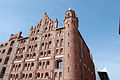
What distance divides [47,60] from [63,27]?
11.5 m

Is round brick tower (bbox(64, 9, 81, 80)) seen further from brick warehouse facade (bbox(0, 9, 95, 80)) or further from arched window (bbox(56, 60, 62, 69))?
arched window (bbox(56, 60, 62, 69))

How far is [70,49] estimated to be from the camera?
2738 cm

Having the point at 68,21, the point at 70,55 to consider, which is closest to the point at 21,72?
the point at 70,55

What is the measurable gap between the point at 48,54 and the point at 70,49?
717 cm

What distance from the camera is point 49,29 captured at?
3572cm

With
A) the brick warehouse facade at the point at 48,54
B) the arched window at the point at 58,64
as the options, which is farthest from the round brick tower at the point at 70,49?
the arched window at the point at 58,64

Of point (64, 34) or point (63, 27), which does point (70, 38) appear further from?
point (63, 27)

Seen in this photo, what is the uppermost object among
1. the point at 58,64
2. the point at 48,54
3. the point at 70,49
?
the point at 70,49

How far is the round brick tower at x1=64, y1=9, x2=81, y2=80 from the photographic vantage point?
2423cm

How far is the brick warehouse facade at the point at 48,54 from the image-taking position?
2588 centimetres

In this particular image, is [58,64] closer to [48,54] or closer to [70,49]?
[48,54]

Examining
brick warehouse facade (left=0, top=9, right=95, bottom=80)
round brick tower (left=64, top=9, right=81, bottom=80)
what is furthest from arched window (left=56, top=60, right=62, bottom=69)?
round brick tower (left=64, top=9, right=81, bottom=80)

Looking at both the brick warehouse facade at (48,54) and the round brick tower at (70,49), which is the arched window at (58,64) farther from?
the round brick tower at (70,49)

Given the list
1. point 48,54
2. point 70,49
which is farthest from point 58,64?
point 70,49
